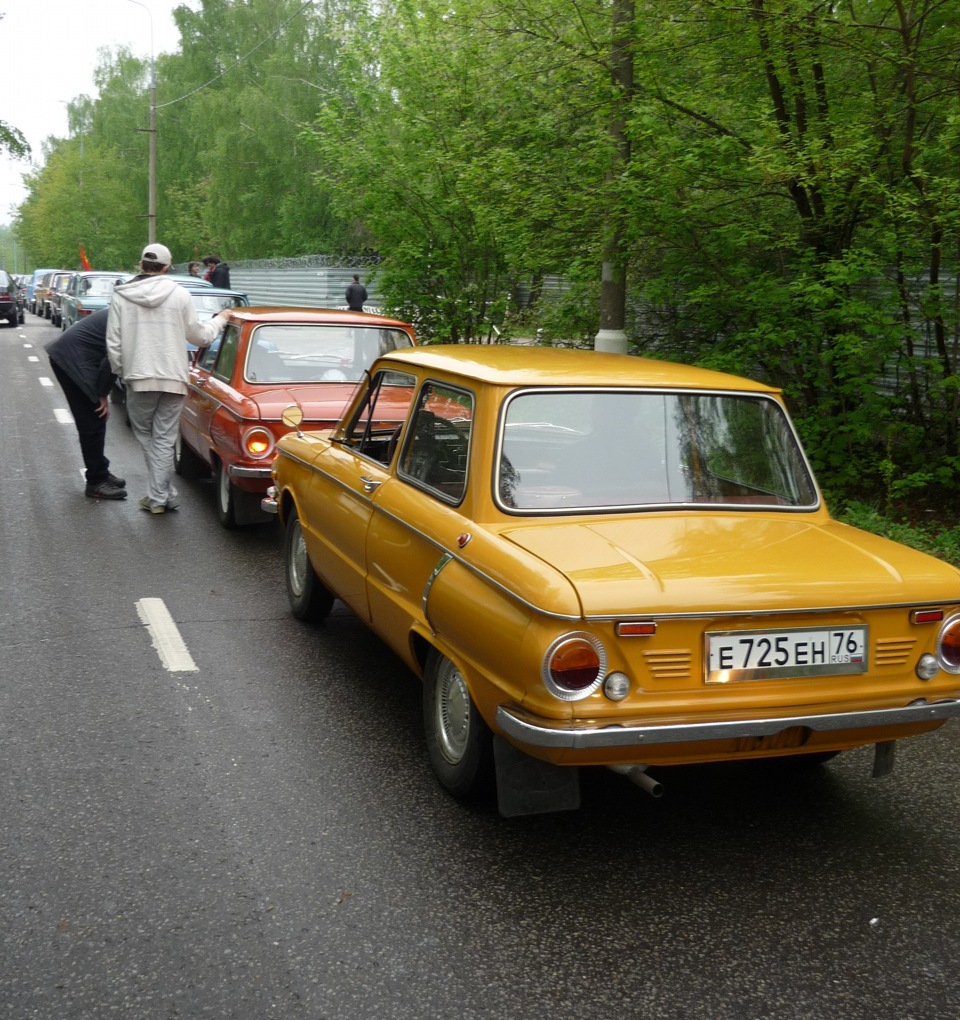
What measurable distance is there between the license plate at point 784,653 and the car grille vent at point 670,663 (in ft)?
0.25

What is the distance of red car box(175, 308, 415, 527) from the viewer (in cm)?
848

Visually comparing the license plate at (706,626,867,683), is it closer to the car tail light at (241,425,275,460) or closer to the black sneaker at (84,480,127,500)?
the car tail light at (241,425,275,460)

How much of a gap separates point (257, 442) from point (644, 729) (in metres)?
5.36

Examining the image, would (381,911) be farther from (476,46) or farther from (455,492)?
(476,46)

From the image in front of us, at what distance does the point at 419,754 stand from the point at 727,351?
6.73m

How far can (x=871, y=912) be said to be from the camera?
3.71m

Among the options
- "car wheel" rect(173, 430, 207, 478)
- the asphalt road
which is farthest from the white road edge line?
"car wheel" rect(173, 430, 207, 478)

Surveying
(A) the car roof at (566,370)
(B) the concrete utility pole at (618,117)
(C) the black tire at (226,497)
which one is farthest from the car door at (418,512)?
(B) the concrete utility pole at (618,117)

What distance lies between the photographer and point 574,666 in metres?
3.63

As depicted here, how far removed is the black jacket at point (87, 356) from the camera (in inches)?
391

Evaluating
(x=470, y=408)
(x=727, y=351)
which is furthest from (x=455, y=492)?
(x=727, y=351)

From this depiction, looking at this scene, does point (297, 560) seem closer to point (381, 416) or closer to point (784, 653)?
point (381, 416)

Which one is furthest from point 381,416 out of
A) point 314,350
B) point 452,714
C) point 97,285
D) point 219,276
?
point 219,276

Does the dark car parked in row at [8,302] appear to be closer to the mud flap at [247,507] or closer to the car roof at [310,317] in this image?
the car roof at [310,317]
